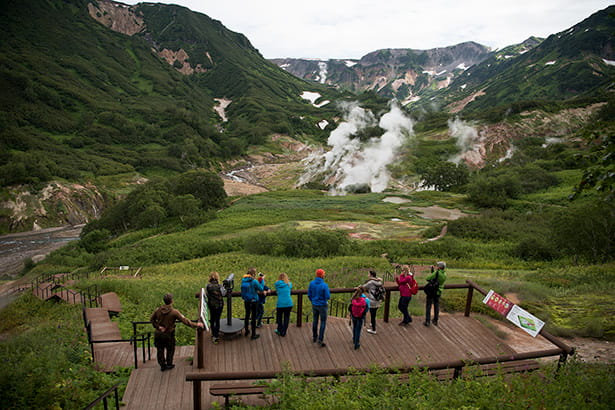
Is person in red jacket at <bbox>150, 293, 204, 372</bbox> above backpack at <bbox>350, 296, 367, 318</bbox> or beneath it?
beneath

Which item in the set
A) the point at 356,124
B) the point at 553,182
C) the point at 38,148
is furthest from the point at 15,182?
the point at 356,124

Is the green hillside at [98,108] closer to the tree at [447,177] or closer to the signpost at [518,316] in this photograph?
the tree at [447,177]

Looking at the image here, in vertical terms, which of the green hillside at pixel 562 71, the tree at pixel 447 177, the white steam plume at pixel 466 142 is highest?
the green hillside at pixel 562 71

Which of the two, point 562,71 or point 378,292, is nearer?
point 378,292

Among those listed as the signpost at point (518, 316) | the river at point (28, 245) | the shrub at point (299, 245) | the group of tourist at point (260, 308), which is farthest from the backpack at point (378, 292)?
the river at point (28, 245)

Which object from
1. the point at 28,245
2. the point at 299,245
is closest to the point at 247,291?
the point at 299,245

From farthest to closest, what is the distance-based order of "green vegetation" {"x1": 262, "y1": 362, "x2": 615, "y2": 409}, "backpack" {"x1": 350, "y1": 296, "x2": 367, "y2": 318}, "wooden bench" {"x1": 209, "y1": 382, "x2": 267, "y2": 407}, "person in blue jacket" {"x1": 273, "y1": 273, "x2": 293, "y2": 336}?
"person in blue jacket" {"x1": 273, "y1": 273, "x2": 293, "y2": 336} < "backpack" {"x1": 350, "y1": 296, "x2": 367, "y2": 318} < "wooden bench" {"x1": 209, "y1": 382, "x2": 267, "y2": 407} < "green vegetation" {"x1": 262, "y1": 362, "x2": 615, "y2": 409}

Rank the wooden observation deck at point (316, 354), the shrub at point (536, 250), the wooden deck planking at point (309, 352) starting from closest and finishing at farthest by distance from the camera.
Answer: the wooden observation deck at point (316, 354) < the wooden deck planking at point (309, 352) < the shrub at point (536, 250)

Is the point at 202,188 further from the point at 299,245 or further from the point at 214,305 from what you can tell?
the point at 214,305

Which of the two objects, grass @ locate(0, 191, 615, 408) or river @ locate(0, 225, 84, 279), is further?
river @ locate(0, 225, 84, 279)

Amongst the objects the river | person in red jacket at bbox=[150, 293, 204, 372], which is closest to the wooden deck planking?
person in red jacket at bbox=[150, 293, 204, 372]

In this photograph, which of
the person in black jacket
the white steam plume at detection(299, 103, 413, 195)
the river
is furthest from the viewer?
the white steam plume at detection(299, 103, 413, 195)

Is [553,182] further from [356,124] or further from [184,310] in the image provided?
[356,124]

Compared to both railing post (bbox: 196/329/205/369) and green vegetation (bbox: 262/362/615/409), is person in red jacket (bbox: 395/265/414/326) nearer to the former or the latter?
green vegetation (bbox: 262/362/615/409)
